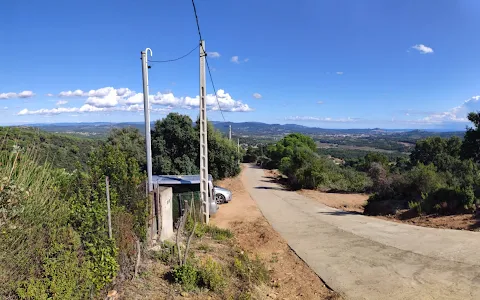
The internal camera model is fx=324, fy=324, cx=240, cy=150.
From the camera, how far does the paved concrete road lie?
611 centimetres

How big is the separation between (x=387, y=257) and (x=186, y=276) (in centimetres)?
523

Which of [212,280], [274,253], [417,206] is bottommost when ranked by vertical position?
[274,253]

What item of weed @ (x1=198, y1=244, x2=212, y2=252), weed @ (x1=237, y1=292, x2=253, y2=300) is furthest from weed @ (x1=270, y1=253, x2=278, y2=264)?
weed @ (x1=237, y1=292, x2=253, y2=300)

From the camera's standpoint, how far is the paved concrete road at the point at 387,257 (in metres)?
6.11

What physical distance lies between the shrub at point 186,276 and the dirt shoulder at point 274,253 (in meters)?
1.73

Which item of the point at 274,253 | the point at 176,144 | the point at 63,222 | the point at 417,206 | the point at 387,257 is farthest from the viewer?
the point at 176,144

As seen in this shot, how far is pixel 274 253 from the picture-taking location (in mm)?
8859

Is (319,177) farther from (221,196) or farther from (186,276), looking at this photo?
(186,276)

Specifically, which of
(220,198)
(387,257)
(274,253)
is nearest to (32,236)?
(274,253)

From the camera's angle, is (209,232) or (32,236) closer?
(32,236)

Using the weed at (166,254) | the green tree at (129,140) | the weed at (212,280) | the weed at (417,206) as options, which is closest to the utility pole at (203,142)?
the weed at (166,254)

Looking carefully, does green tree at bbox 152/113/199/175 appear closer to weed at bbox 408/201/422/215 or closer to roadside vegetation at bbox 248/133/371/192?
→ roadside vegetation at bbox 248/133/371/192

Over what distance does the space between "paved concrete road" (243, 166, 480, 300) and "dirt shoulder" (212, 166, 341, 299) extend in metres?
0.27

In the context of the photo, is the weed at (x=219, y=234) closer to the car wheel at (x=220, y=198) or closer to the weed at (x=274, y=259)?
the weed at (x=274, y=259)
